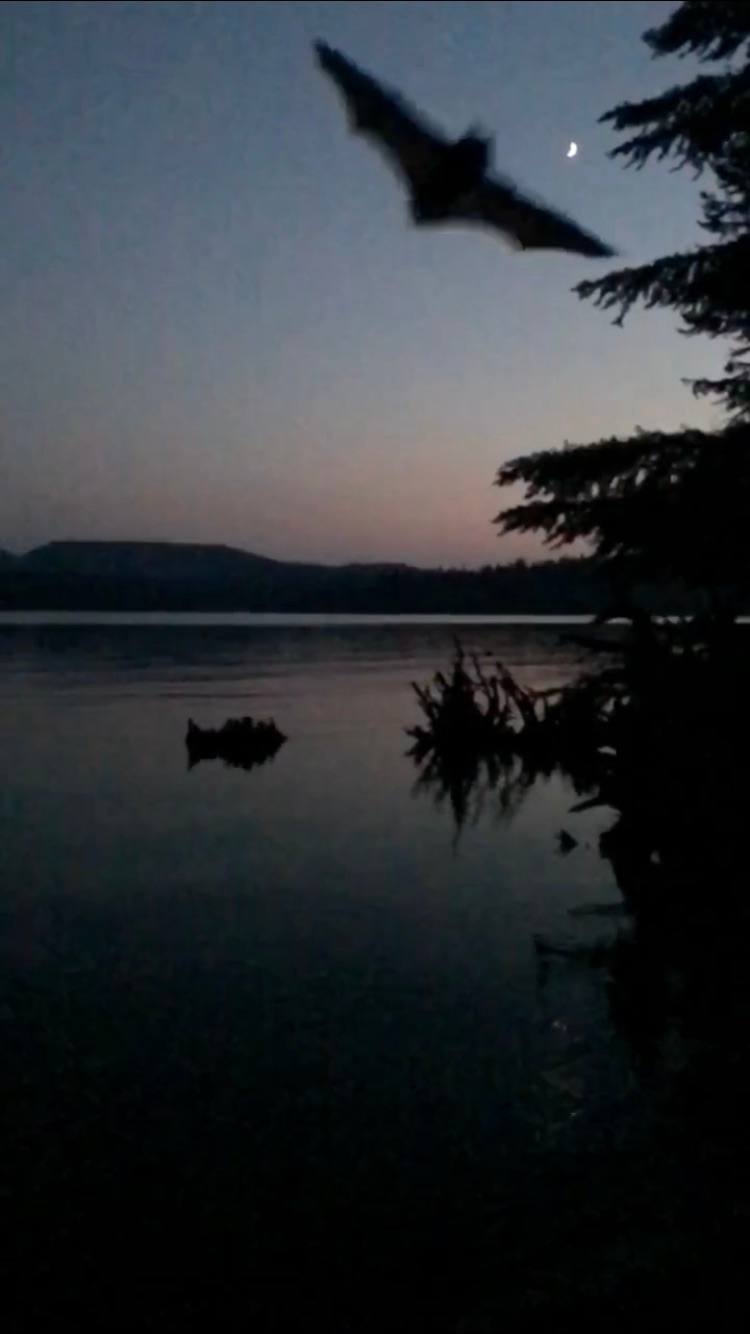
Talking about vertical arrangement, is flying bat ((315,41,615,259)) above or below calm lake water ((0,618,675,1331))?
above

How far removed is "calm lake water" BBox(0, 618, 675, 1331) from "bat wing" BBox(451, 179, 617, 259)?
5334 mm

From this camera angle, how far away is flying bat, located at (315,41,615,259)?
30.5 ft

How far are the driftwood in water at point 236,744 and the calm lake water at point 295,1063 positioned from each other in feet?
23.9

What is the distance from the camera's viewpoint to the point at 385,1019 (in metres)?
9.09

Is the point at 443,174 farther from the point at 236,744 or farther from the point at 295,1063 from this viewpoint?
the point at 236,744

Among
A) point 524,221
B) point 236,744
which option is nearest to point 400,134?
point 524,221

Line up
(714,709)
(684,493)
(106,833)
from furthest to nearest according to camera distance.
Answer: (106,833) < (684,493) < (714,709)

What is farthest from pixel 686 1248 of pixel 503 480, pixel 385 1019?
pixel 503 480

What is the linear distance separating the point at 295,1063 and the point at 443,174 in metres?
5.82

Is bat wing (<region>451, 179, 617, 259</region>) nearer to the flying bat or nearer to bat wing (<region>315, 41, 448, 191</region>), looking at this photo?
the flying bat

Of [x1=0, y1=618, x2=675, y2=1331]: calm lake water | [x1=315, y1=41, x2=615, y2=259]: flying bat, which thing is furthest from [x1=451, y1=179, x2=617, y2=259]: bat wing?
[x1=0, y1=618, x2=675, y2=1331]: calm lake water

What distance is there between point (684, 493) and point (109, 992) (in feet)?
24.8

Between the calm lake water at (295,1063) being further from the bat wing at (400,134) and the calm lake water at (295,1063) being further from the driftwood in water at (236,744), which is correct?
the driftwood in water at (236,744)

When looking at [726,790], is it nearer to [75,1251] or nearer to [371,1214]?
[371,1214]
